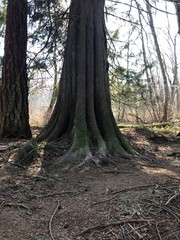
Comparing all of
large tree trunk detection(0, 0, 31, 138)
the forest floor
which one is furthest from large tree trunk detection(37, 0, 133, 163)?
large tree trunk detection(0, 0, 31, 138)

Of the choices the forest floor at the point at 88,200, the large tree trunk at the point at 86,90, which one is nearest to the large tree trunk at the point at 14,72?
the large tree trunk at the point at 86,90

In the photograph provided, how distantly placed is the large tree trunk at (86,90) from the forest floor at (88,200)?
0.65 metres

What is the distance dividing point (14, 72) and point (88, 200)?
212 inches

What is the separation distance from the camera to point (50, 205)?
12.8ft

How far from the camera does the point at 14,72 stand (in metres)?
8.61

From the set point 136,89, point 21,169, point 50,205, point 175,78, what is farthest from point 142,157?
point 175,78

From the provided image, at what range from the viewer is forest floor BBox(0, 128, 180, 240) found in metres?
3.27

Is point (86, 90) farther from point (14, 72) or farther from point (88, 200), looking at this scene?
point (88, 200)

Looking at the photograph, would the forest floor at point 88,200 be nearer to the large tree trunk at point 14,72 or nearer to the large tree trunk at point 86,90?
the large tree trunk at point 86,90

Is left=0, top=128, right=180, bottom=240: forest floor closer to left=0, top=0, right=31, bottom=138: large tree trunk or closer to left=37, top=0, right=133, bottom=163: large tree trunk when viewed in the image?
left=37, top=0, right=133, bottom=163: large tree trunk

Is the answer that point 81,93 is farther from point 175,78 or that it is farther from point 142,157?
point 175,78

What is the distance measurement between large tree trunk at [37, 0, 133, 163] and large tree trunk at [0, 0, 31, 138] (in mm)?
1780

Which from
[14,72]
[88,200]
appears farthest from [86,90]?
[88,200]

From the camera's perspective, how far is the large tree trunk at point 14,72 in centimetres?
855
